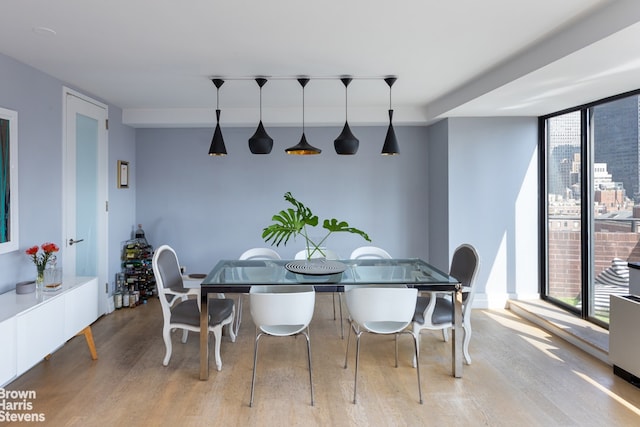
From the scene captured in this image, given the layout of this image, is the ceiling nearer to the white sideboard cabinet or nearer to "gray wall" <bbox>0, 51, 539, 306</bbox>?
"gray wall" <bbox>0, 51, 539, 306</bbox>

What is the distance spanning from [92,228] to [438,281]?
12.1ft

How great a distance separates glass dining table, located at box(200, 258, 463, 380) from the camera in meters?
2.93

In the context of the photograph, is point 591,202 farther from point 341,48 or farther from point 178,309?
point 178,309

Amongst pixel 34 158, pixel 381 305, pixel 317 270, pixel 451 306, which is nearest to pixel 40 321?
pixel 34 158

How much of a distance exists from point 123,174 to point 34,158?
1.70 m

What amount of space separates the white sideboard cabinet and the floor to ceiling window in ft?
15.6

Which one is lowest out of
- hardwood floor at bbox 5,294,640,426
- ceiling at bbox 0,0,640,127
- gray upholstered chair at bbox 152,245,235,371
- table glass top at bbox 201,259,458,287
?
hardwood floor at bbox 5,294,640,426

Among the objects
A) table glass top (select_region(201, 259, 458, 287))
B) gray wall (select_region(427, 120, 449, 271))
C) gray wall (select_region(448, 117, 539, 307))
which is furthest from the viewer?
gray wall (select_region(427, 120, 449, 271))

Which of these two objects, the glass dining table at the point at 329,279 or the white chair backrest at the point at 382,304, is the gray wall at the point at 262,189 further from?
the white chair backrest at the point at 382,304

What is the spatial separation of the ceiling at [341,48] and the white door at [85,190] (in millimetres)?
261

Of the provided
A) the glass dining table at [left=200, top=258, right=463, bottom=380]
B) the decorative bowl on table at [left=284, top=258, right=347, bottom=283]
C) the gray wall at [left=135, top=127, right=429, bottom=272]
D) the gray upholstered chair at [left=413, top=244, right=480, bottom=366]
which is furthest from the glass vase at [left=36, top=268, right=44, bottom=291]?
the gray upholstered chair at [left=413, top=244, right=480, bottom=366]

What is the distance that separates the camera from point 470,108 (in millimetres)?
4258

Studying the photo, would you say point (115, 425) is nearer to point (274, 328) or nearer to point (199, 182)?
point (274, 328)

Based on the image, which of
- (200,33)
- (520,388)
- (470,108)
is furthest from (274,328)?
(470,108)
